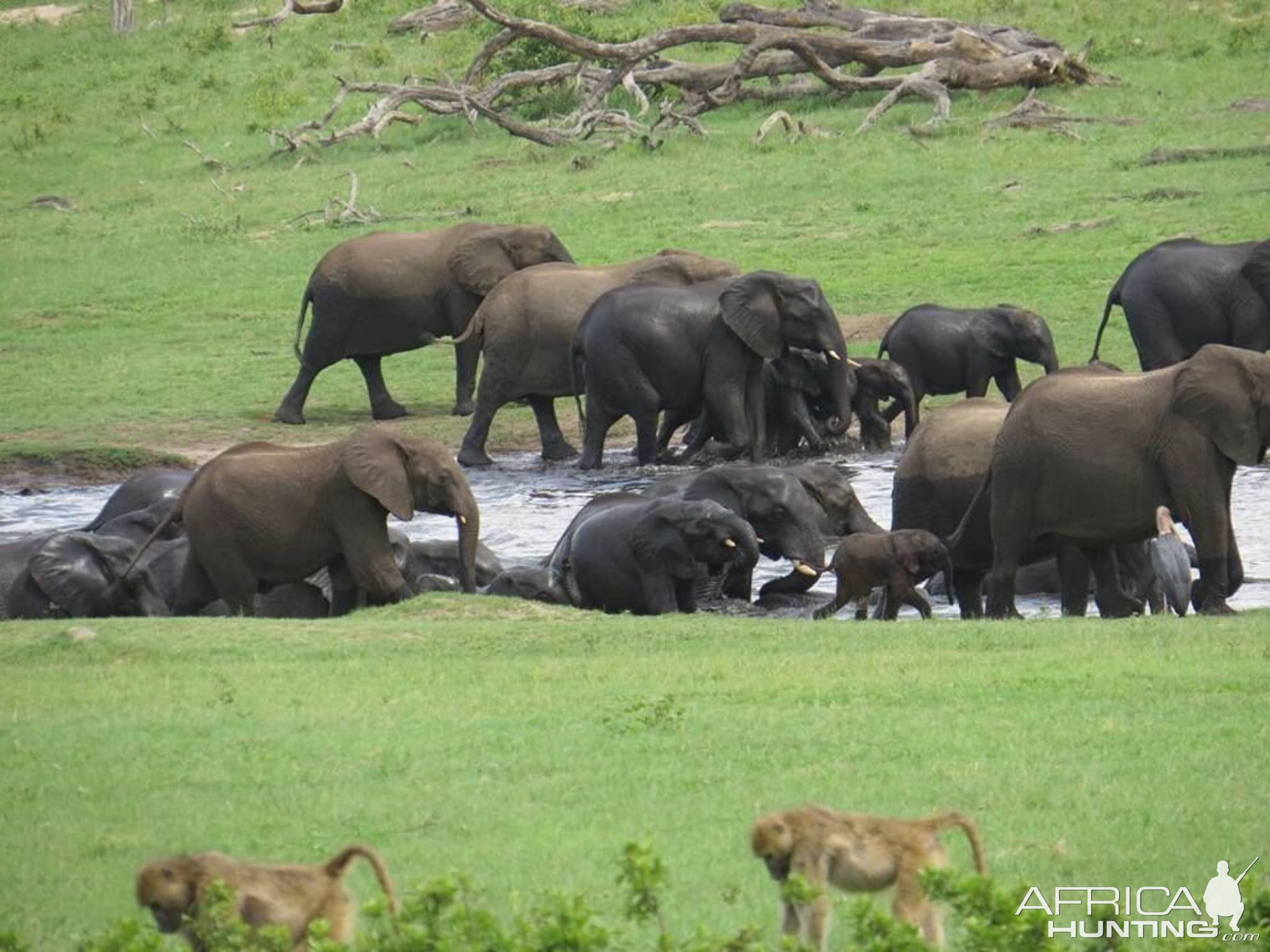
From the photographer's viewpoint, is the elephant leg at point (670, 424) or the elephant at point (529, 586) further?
the elephant leg at point (670, 424)

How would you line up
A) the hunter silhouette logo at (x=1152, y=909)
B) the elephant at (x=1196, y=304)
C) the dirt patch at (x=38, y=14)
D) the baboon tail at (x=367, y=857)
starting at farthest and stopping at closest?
the dirt patch at (x=38, y=14) < the elephant at (x=1196, y=304) < the hunter silhouette logo at (x=1152, y=909) < the baboon tail at (x=367, y=857)

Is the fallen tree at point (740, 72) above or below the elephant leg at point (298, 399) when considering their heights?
above

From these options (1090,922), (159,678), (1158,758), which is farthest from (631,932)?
(159,678)

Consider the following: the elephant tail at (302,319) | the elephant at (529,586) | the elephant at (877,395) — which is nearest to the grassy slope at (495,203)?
the elephant tail at (302,319)

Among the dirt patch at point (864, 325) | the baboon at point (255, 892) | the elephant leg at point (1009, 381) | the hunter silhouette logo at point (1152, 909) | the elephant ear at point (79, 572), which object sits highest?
the baboon at point (255, 892)

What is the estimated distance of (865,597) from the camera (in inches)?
628

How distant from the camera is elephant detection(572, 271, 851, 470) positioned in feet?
73.9

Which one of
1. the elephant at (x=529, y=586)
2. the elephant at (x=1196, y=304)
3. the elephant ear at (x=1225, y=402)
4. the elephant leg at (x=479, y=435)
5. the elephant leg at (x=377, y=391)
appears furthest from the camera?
the elephant leg at (x=377, y=391)

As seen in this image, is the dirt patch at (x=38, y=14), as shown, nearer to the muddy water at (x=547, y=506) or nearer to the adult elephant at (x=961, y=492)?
the muddy water at (x=547, y=506)

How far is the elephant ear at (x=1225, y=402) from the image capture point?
14188 mm

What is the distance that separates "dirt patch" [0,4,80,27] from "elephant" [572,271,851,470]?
30.3 m

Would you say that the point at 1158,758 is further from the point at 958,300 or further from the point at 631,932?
the point at 958,300

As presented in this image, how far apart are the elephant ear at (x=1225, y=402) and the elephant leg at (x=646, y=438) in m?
8.99

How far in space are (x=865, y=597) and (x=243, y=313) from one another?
607 inches
